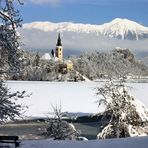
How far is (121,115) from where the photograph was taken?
19.1 m

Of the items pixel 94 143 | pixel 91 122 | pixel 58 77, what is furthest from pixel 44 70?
pixel 94 143

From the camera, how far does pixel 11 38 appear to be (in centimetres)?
1109

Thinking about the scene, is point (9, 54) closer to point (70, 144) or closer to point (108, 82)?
point (70, 144)

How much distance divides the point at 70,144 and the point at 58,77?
7048 centimetres

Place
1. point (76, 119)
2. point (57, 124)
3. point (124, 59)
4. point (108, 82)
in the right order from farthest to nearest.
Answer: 1. point (124, 59)
2. point (76, 119)
3. point (108, 82)
4. point (57, 124)

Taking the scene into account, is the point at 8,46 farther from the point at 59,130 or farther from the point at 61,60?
the point at 61,60

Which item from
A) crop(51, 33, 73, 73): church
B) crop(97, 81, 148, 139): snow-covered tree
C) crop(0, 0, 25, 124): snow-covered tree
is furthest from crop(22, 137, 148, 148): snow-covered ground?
crop(51, 33, 73, 73): church

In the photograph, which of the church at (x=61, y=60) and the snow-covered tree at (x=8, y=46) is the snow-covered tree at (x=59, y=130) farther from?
the church at (x=61, y=60)

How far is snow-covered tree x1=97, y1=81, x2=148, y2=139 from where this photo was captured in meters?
19.0

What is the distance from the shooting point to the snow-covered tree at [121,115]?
18984mm

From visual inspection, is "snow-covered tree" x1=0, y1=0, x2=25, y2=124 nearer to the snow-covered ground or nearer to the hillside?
the snow-covered ground

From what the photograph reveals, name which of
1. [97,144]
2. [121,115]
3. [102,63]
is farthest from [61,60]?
[97,144]

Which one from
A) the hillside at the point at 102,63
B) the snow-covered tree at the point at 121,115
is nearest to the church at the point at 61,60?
the hillside at the point at 102,63

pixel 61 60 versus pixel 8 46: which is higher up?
pixel 61 60
